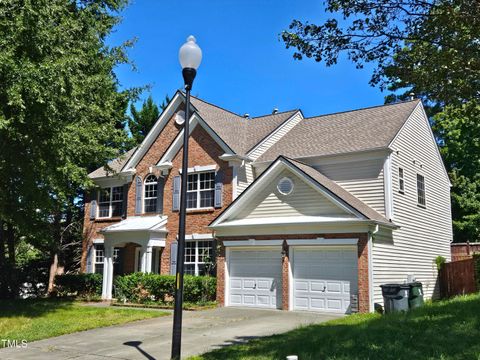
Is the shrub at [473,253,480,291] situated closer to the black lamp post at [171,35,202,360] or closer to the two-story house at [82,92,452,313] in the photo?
the two-story house at [82,92,452,313]

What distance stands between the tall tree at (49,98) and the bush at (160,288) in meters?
3.96

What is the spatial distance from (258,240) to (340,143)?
556cm

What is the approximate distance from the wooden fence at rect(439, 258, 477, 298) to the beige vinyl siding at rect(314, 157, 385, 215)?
5.92 meters

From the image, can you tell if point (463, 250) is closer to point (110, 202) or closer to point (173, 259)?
point (173, 259)

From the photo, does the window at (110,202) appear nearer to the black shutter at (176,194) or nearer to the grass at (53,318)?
the black shutter at (176,194)

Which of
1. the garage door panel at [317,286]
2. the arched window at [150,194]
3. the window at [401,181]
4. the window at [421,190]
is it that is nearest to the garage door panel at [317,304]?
the garage door panel at [317,286]

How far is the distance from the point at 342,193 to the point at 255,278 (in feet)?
15.2

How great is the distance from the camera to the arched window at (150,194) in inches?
969

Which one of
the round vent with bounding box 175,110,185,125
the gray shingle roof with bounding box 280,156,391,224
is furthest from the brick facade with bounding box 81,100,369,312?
the gray shingle roof with bounding box 280,156,391,224

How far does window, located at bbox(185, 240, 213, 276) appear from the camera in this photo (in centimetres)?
2169

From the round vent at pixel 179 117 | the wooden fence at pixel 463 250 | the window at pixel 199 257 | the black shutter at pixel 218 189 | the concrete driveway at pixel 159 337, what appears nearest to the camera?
the concrete driveway at pixel 159 337

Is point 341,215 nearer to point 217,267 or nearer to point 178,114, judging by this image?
point 217,267

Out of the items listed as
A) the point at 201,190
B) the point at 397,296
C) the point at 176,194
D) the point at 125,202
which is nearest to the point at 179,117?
the point at 176,194

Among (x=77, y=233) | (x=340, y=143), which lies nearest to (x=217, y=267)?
(x=340, y=143)
